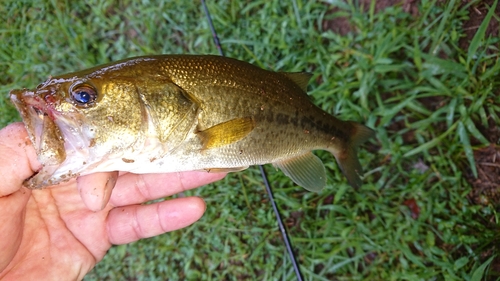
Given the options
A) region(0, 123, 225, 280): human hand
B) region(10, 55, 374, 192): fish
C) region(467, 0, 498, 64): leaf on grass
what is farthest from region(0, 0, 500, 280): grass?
region(10, 55, 374, 192): fish

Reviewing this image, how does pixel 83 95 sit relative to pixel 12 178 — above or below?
above

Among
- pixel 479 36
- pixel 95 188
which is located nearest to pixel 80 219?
pixel 95 188

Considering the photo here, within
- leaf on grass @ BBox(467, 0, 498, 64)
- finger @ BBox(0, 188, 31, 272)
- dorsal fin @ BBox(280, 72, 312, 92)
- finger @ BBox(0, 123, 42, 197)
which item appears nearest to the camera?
finger @ BBox(0, 123, 42, 197)

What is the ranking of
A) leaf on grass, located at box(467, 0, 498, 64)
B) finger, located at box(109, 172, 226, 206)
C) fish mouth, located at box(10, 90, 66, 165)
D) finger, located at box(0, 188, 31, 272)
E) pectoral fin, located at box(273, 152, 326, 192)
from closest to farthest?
fish mouth, located at box(10, 90, 66, 165) < finger, located at box(0, 188, 31, 272) < pectoral fin, located at box(273, 152, 326, 192) < finger, located at box(109, 172, 226, 206) < leaf on grass, located at box(467, 0, 498, 64)

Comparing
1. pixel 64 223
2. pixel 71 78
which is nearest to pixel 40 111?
pixel 71 78

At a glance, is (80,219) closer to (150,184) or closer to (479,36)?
(150,184)

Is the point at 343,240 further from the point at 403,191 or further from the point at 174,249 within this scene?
the point at 174,249

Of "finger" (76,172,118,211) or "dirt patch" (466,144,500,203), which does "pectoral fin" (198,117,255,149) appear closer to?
"finger" (76,172,118,211)

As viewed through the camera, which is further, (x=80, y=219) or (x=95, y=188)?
(x=80, y=219)
